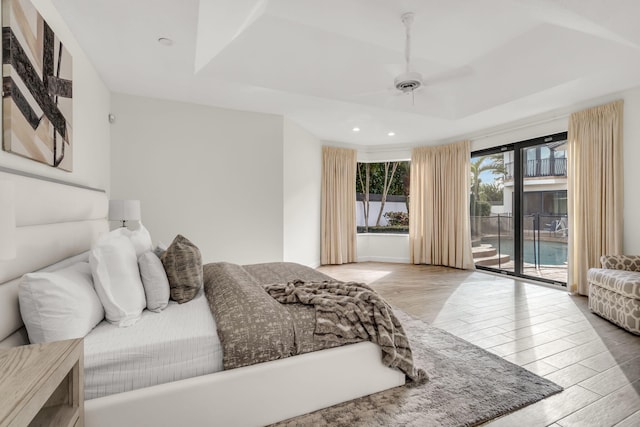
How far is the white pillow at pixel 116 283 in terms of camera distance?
1589mm

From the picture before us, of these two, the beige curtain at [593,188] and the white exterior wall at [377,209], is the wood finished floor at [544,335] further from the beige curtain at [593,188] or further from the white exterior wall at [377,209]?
the white exterior wall at [377,209]

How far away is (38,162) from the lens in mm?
1887

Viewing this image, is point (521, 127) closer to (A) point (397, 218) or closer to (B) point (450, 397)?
(A) point (397, 218)

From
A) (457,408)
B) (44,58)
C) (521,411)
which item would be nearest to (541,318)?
(521,411)

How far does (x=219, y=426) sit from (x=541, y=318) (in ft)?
10.2

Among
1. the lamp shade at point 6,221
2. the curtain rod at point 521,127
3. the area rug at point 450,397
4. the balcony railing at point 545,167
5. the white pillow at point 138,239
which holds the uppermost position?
the curtain rod at point 521,127

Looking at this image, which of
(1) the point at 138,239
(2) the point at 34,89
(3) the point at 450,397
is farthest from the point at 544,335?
(2) the point at 34,89

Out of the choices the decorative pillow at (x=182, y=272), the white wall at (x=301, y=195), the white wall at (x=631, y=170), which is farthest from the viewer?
the white wall at (x=301, y=195)

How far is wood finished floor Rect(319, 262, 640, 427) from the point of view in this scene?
5.67 feet

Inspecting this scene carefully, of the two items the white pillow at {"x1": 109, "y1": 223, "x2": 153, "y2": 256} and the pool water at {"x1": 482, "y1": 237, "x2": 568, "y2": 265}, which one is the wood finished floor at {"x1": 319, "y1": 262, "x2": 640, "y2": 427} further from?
the white pillow at {"x1": 109, "y1": 223, "x2": 153, "y2": 256}

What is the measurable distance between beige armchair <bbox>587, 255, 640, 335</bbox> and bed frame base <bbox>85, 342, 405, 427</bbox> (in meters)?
2.32

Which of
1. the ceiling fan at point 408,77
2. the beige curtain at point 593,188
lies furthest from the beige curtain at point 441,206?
the ceiling fan at point 408,77

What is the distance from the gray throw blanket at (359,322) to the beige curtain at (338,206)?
13.2ft

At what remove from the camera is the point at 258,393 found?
1.55 m
